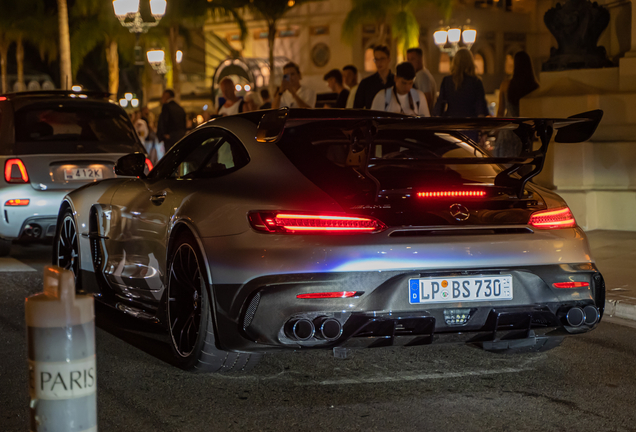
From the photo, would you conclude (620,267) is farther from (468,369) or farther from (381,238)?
(381,238)

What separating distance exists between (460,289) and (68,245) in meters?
3.69

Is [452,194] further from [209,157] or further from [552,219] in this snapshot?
[209,157]

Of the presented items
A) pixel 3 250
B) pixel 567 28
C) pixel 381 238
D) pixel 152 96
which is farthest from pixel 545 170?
pixel 152 96

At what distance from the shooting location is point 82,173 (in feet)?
31.2

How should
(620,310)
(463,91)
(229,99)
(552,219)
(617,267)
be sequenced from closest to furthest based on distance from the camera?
(552,219)
(620,310)
(617,267)
(463,91)
(229,99)

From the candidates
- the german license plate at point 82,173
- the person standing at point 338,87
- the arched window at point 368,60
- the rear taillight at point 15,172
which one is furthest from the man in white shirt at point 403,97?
the arched window at point 368,60

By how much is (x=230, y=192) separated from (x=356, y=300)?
0.89 meters

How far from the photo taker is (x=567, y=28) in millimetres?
13453

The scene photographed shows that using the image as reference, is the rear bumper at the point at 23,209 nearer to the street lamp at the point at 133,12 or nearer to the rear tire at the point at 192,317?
the rear tire at the point at 192,317

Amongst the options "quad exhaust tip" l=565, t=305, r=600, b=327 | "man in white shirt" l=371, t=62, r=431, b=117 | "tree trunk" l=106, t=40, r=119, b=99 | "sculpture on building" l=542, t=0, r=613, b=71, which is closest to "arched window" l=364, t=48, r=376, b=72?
"tree trunk" l=106, t=40, r=119, b=99

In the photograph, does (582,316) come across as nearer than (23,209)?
Yes

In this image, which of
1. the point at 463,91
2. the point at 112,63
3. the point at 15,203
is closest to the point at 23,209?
the point at 15,203

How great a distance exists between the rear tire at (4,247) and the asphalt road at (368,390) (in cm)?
422

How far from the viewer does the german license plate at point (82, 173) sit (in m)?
9.46
